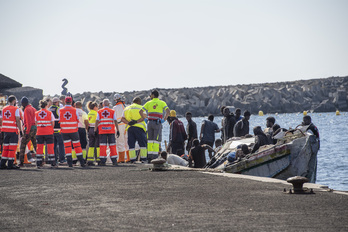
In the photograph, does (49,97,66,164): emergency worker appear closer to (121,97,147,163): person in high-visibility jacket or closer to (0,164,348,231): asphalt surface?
(121,97,147,163): person in high-visibility jacket

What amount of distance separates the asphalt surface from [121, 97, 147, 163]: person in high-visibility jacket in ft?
14.8

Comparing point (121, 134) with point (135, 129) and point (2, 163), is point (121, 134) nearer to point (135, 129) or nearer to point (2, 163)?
point (135, 129)

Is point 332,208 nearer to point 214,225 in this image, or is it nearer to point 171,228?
point 214,225

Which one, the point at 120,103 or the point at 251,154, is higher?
the point at 120,103

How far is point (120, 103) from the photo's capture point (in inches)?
730

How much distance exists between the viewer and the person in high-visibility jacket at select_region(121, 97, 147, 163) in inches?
679

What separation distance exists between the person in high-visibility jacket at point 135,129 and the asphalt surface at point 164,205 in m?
4.51

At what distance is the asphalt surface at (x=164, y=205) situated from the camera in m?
6.97

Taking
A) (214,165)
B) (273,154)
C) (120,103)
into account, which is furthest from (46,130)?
(273,154)

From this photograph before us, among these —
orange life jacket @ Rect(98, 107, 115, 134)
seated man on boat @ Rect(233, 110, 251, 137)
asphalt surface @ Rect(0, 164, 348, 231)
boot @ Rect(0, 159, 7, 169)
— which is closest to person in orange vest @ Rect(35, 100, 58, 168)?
boot @ Rect(0, 159, 7, 169)

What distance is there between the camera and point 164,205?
8547mm

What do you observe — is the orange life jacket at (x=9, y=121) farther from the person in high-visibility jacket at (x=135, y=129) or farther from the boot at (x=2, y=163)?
the person in high-visibility jacket at (x=135, y=129)

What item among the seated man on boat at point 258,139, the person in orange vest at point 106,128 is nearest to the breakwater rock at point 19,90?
the person in orange vest at point 106,128

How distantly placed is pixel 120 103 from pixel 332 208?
449 inches
